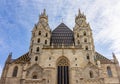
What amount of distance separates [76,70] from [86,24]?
581 inches

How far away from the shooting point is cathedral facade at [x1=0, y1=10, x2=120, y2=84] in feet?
113

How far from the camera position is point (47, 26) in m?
44.2

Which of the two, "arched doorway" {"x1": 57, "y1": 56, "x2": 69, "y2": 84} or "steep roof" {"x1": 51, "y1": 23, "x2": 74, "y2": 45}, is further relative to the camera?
"steep roof" {"x1": 51, "y1": 23, "x2": 74, "y2": 45}

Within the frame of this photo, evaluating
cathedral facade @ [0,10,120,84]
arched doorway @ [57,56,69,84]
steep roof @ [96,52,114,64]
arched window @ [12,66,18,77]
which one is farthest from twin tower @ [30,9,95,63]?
arched window @ [12,66,18,77]

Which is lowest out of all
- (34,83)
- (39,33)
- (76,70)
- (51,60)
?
(34,83)

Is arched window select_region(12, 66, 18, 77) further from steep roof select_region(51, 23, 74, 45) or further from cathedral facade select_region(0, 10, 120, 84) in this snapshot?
steep roof select_region(51, 23, 74, 45)

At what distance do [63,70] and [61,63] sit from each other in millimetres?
1926

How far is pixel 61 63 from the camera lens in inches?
1458

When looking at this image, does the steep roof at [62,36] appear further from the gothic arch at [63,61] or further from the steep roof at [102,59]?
the steep roof at [102,59]

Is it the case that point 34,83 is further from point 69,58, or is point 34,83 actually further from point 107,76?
point 107,76

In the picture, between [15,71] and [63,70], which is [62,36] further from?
[15,71]

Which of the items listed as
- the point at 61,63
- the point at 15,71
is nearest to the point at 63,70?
the point at 61,63

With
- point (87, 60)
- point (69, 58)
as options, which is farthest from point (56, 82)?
point (87, 60)

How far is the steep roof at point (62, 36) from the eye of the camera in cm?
4266
